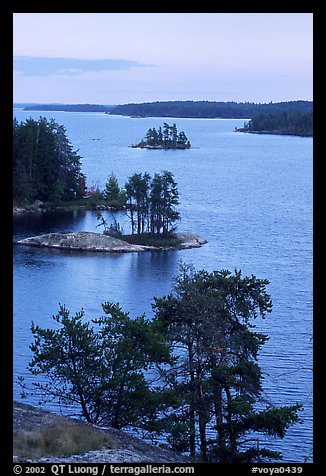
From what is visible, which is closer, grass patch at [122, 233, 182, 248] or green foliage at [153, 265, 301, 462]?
green foliage at [153, 265, 301, 462]

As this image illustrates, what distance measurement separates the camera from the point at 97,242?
1848cm

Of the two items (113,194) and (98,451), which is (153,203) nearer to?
(113,194)

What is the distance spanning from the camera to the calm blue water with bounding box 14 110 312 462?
9.92 metres

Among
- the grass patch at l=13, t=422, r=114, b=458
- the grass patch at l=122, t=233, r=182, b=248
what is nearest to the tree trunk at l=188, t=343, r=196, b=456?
the grass patch at l=13, t=422, r=114, b=458

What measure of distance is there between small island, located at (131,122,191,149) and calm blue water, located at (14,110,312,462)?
10.8 inches

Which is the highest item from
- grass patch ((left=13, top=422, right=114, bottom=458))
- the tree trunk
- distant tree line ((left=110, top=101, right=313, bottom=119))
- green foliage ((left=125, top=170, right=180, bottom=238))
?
distant tree line ((left=110, top=101, right=313, bottom=119))

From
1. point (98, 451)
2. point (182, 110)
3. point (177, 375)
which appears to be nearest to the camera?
point (98, 451)

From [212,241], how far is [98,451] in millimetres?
12177

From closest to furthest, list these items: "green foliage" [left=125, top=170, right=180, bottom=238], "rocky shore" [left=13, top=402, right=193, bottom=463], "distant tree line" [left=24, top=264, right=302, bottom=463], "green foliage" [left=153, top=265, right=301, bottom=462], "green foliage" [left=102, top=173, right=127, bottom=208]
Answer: "rocky shore" [left=13, top=402, right=193, bottom=463] < "green foliage" [left=153, top=265, right=301, bottom=462] < "distant tree line" [left=24, top=264, right=302, bottom=463] < "green foliage" [left=102, top=173, right=127, bottom=208] < "green foliage" [left=125, top=170, right=180, bottom=238]

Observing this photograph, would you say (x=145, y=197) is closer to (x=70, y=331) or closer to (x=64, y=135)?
(x=64, y=135)

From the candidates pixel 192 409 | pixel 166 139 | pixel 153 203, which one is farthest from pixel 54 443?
pixel 153 203

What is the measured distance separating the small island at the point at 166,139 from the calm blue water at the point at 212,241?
273 mm

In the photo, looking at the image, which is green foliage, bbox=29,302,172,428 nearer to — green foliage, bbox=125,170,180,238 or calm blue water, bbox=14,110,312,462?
calm blue water, bbox=14,110,312,462

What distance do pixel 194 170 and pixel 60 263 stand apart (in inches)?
235
